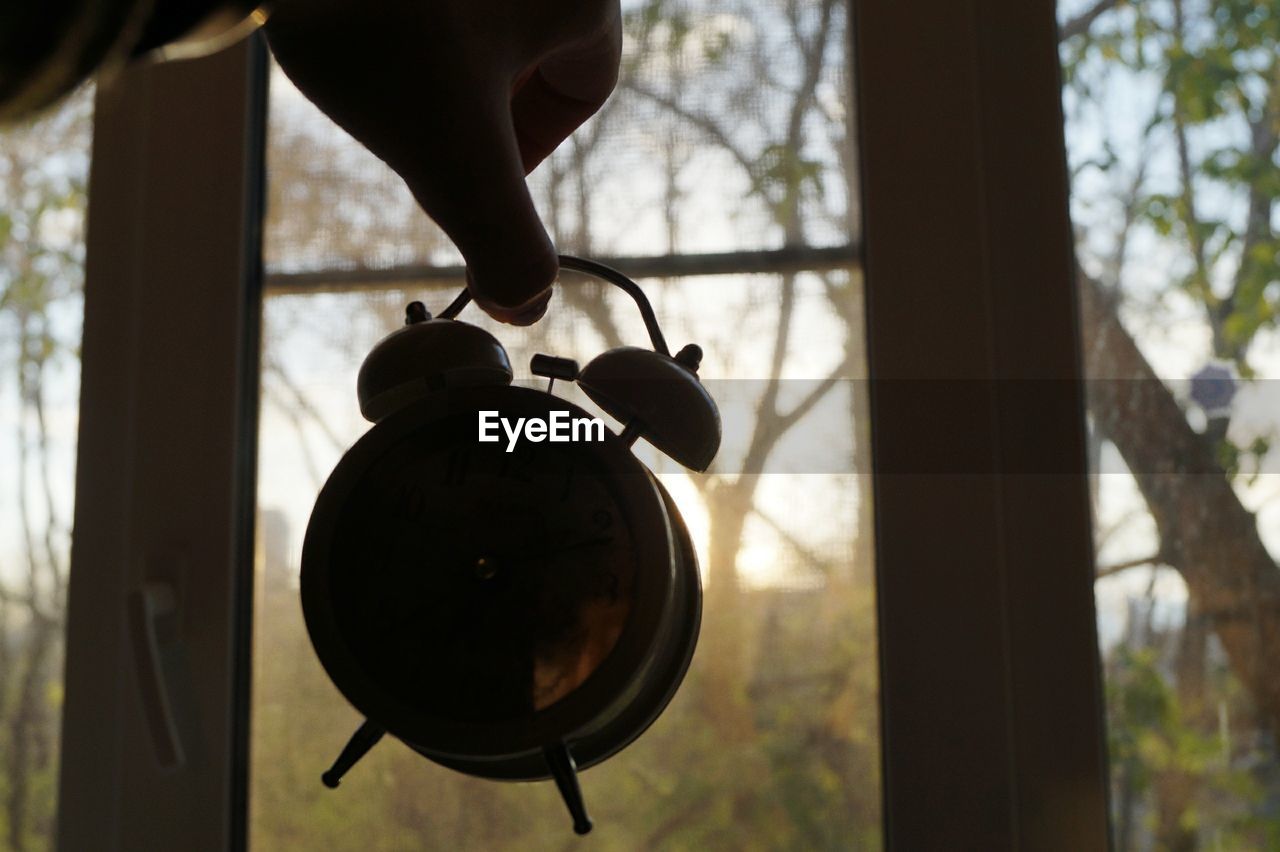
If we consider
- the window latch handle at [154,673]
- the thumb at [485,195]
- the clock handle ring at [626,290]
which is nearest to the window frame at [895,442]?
the window latch handle at [154,673]

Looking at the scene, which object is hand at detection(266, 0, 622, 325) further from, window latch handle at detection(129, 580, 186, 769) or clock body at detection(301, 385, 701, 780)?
window latch handle at detection(129, 580, 186, 769)

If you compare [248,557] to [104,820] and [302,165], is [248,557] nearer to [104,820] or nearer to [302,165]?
[104,820]

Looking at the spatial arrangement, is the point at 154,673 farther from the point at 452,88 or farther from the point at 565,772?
the point at 452,88

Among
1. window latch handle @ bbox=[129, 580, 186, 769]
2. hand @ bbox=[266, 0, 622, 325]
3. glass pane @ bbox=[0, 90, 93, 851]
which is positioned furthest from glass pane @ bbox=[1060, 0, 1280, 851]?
glass pane @ bbox=[0, 90, 93, 851]

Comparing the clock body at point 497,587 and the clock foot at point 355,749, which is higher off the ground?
the clock body at point 497,587

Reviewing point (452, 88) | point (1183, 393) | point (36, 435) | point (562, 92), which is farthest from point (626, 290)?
point (36, 435)

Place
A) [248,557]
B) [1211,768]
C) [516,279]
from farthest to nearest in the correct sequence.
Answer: [248,557]
[1211,768]
[516,279]

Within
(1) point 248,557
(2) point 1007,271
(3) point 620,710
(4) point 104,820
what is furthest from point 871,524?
(4) point 104,820

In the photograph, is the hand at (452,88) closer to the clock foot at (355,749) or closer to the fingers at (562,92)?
the fingers at (562,92)
